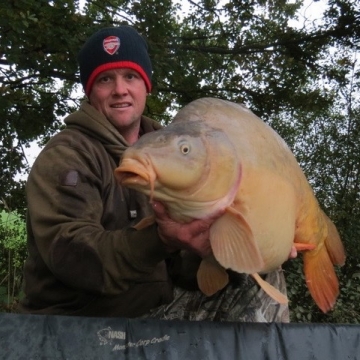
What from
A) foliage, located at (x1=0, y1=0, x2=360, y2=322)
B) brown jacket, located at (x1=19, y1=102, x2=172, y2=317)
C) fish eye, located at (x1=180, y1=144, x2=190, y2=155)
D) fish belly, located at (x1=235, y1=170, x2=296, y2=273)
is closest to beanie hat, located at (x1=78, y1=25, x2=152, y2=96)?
brown jacket, located at (x1=19, y1=102, x2=172, y2=317)

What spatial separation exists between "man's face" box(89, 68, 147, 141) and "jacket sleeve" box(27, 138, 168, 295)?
1.00 ft

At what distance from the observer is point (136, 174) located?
137 cm

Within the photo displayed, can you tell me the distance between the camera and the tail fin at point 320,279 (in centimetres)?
200

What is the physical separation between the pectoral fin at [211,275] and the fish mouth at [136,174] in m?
0.43

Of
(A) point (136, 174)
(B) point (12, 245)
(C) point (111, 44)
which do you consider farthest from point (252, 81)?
(A) point (136, 174)

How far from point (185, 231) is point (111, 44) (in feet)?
3.63

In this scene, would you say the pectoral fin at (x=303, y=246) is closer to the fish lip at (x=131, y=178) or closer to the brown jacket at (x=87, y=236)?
the brown jacket at (x=87, y=236)

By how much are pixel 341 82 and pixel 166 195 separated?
606 centimetres

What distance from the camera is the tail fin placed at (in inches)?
78.7

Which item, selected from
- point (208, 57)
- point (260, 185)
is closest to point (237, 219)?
point (260, 185)

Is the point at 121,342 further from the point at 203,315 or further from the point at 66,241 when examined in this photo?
the point at 203,315

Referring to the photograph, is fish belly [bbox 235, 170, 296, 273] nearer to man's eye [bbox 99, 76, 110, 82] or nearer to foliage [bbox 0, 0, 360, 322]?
man's eye [bbox 99, 76, 110, 82]

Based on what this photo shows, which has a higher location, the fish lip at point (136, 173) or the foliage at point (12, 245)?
the foliage at point (12, 245)

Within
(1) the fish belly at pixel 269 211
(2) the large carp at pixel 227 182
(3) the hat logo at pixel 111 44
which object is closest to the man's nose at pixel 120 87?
(3) the hat logo at pixel 111 44
